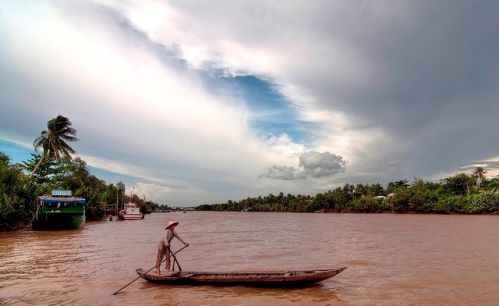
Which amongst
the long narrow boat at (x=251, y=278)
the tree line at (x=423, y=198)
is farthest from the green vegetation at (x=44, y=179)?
the tree line at (x=423, y=198)

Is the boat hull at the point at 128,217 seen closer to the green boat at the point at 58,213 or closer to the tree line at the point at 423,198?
the green boat at the point at 58,213

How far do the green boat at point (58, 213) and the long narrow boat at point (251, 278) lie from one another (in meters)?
25.2

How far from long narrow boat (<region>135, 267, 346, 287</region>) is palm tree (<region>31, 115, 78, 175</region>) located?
3729cm

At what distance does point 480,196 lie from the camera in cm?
6366

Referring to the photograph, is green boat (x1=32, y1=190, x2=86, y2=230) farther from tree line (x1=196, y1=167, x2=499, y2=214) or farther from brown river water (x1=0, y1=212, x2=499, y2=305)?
tree line (x1=196, y1=167, x2=499, y2=214)

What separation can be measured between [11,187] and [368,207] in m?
83.4

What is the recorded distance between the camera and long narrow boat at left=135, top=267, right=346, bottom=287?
32.0 ft

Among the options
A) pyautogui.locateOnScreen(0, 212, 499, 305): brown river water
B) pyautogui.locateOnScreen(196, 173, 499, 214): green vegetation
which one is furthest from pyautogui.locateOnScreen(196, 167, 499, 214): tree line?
pyautogui.locateOnScreen(0, 212, 499, 305): brown river water

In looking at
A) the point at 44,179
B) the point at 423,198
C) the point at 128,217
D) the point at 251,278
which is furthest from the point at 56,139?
the point at 423,198

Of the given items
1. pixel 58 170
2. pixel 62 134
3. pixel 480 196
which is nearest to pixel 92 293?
pixel 62 134

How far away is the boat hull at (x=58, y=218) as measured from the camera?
3105 cm

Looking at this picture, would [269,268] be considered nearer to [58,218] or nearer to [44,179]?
[58,218]

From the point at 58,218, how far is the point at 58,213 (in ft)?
2.09

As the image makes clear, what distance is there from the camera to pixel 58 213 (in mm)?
31531
